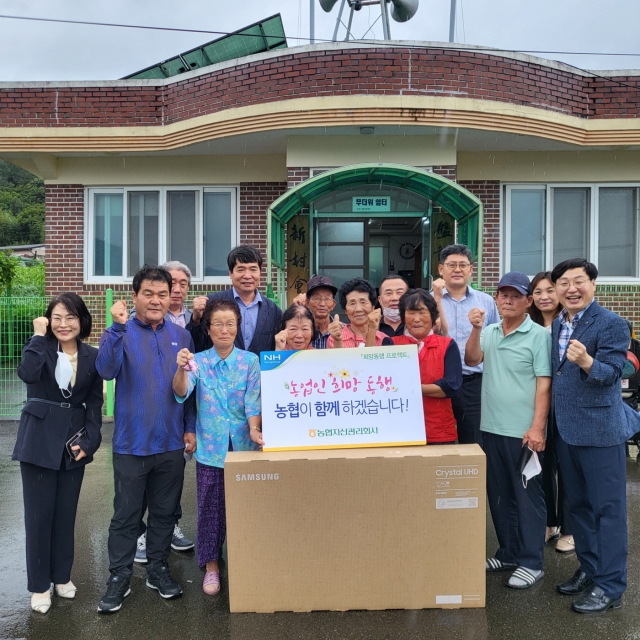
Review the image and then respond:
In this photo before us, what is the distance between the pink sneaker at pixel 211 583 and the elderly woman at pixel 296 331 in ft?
4.42

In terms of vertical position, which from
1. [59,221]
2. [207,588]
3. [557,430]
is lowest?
[207,588]

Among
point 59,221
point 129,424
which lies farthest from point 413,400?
point 59,221

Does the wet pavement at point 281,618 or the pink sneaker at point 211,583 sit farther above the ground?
the pink sneaker at point 211,583

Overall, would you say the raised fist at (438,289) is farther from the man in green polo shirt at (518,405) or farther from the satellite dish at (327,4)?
the satellite dish at (327,4)

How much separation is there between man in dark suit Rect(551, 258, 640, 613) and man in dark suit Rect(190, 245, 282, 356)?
1.79 meters

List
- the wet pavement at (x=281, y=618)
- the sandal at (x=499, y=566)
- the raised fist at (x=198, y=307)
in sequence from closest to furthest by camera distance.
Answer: the wet pavement at (x=281, y=618) < the sandal at (x=499, y=566) < the raised fist at (x=198, y=307)

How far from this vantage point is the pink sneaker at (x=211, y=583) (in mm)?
3615

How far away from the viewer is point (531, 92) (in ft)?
28.9

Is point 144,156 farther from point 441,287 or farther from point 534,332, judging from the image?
point 534,332

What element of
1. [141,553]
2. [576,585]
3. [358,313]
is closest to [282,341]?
[358,313]

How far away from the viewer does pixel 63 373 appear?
3436 millimetres

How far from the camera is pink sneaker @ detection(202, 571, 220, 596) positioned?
3615 millimetres

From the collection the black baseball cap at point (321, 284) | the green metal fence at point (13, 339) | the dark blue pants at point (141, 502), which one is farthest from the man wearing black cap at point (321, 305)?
the green metal fence at point (13, 339)

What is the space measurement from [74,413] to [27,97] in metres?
8.04
